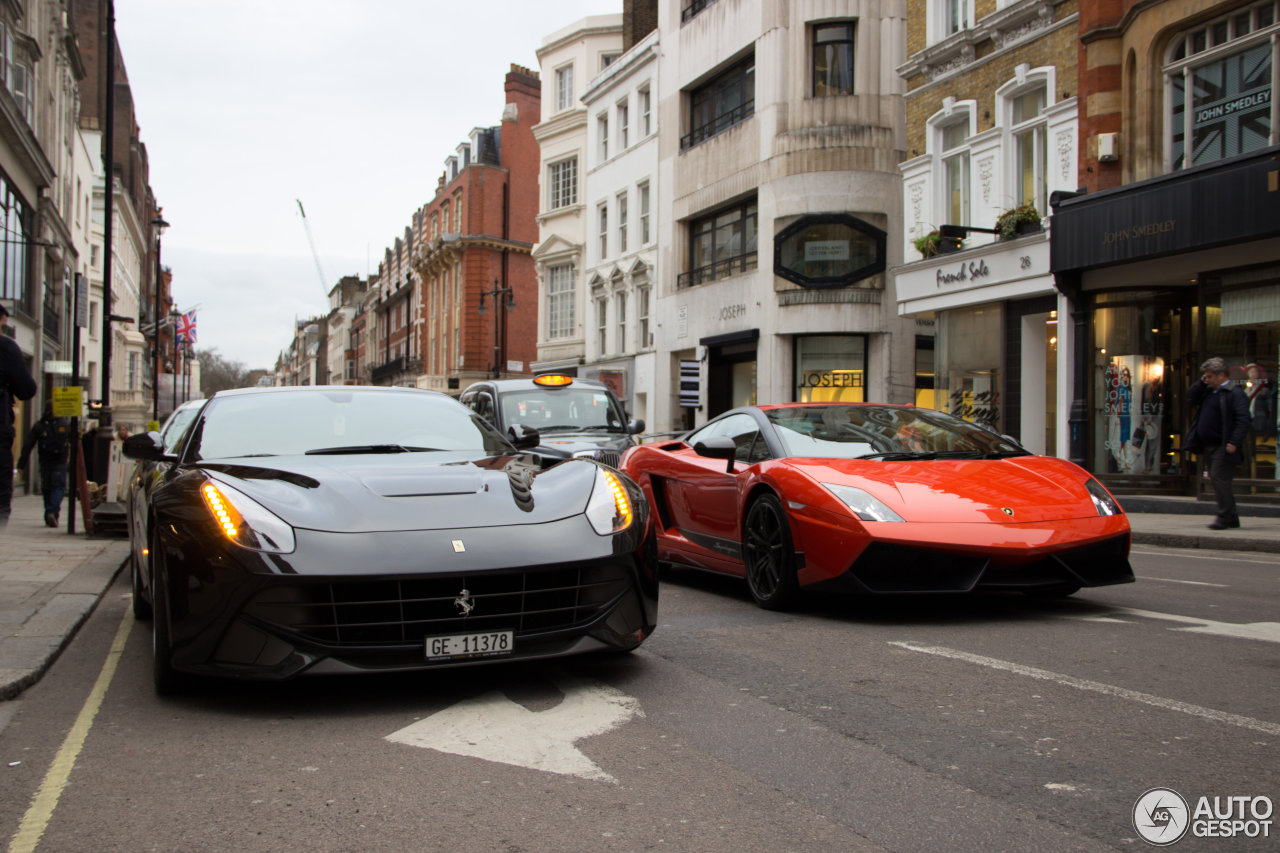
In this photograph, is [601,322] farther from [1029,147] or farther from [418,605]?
[418,605]

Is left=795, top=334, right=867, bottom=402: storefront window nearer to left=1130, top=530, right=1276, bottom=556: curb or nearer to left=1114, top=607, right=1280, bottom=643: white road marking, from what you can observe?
left=1130, top=530, right=1276, bottom=556: curb

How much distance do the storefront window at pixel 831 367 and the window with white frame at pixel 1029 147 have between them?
8030mm

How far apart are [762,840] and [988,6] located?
21537mm

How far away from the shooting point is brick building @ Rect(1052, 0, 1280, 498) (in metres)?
15.5

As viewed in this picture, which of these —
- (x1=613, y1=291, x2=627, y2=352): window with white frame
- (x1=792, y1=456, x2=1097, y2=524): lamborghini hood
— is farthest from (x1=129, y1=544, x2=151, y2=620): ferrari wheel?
(x1=613, y1=291, x2=627, y2=352): window with white frame

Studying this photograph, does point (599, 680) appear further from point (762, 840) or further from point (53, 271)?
point (53, 271)

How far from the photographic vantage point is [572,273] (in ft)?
146

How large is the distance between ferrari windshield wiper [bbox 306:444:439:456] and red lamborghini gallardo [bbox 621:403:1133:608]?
87.3 inches

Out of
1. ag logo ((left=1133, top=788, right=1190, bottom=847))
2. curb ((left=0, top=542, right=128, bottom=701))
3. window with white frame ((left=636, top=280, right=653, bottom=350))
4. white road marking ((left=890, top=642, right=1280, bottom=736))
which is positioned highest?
window with white frame ((left=636, top=280, right=653, bottom=350))

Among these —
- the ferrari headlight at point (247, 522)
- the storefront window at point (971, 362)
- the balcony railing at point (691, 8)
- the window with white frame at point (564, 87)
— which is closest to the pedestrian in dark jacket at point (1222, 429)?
the storefront window at point (971, 362)

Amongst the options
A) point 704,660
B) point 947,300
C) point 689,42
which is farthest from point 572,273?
point 704,660

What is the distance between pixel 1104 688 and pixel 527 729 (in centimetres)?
229

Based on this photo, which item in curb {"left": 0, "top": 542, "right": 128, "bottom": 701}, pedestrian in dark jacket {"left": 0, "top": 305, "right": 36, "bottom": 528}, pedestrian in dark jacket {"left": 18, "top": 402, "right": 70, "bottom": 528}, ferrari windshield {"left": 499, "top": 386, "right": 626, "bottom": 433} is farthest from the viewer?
ferrari windshield {"left": 499, "top": 386, "right": 626, "bottom": 433}

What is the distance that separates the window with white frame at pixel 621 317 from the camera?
3895 cm
